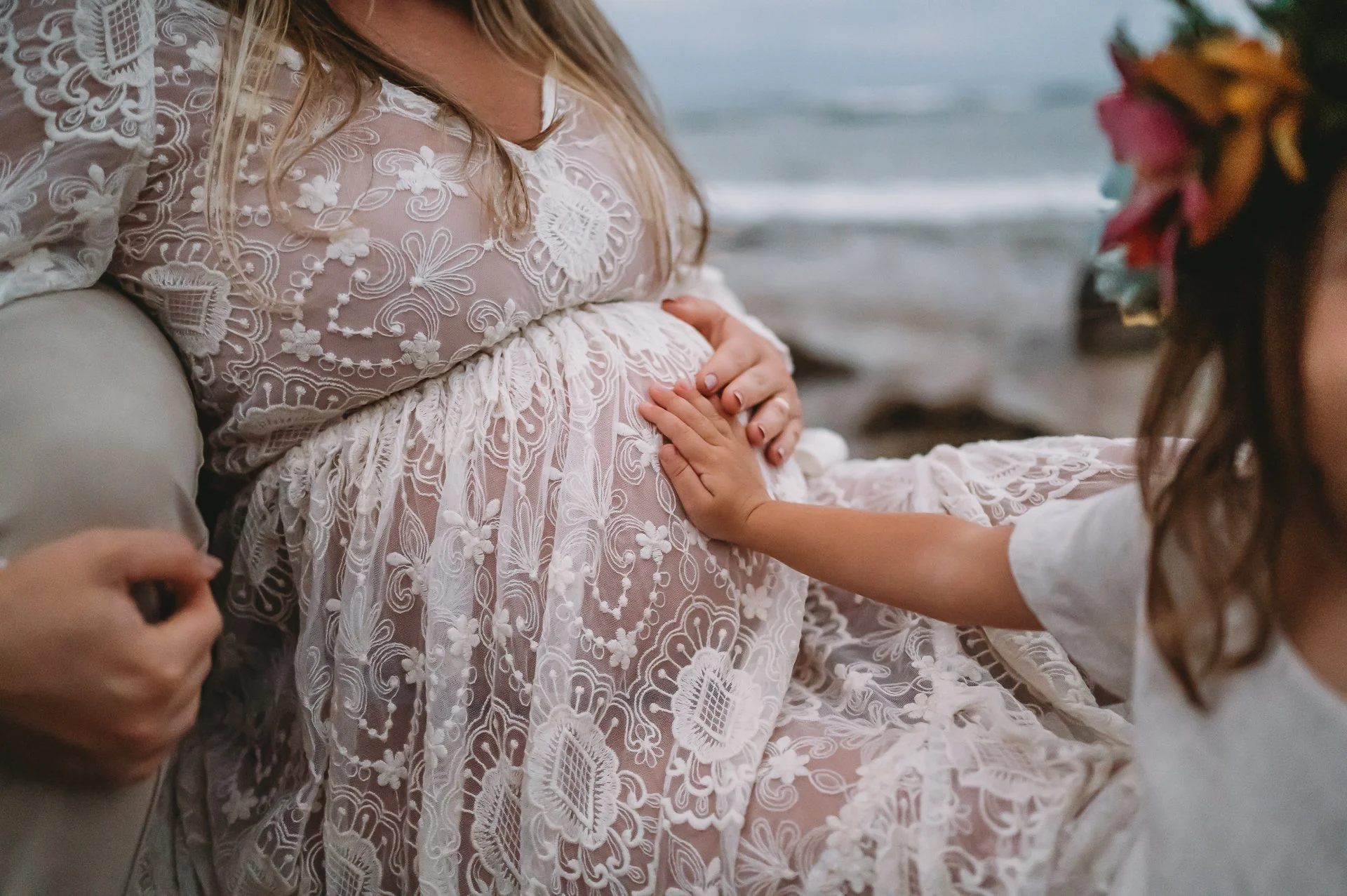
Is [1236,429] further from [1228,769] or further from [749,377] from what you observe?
[749,377]

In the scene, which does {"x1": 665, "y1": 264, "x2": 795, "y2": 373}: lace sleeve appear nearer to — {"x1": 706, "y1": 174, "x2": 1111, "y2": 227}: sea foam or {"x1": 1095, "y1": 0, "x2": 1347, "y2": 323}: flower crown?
{"x1": 1095, "y1": 0, "x2": 1347, "y2": 323}: flower crown

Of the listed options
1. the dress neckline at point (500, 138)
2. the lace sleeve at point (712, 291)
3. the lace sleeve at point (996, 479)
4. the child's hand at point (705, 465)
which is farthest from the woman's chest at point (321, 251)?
the lace sleeve at point (996, 479)

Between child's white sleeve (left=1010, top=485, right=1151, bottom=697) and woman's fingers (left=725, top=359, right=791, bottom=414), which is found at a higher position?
child's white sleeve (left=1010, top=485, right=1151, bottom=697)

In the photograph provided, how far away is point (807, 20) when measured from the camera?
14.3 ft

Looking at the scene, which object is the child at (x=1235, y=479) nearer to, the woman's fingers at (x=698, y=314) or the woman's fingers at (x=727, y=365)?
the woman's fingers at (x=727, y=365)

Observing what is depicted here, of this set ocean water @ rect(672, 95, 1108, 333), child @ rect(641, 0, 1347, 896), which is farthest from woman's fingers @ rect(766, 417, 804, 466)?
ocean water @ rect(672, 95, 1108, 333)

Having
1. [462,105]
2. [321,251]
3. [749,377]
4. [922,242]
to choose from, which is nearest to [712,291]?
[749,377]

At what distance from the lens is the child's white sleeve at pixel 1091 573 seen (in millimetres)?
591

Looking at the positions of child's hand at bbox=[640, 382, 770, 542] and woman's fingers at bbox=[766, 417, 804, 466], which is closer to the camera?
child's hand at bbox=[640, 382, 770, 542]

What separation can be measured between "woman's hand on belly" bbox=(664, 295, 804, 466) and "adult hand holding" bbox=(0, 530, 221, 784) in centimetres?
49

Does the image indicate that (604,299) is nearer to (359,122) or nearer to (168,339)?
(359,122)

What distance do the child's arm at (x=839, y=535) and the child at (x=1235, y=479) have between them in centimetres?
6

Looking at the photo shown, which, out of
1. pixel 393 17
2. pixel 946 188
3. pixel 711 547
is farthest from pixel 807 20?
pixel 711 547

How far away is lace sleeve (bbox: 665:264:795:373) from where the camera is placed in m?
1.09
